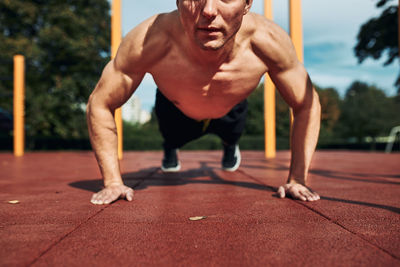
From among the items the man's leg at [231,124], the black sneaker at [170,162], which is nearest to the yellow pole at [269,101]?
the man's leg at [231,124]

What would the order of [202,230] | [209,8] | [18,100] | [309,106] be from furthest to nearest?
1. [18,100]
2. [309,106]
3. [209,8]
4. [202,230]

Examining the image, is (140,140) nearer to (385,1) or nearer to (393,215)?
(385,1)

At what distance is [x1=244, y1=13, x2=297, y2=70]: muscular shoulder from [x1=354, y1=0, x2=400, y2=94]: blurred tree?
1408 centimetres

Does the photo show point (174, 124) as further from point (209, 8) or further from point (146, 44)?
point (209, 8)

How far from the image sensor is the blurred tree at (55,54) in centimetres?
1240

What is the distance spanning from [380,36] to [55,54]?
577 inches

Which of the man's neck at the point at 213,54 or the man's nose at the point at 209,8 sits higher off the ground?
the man's nose at the point at 209,8

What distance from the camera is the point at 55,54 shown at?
13.9 meters

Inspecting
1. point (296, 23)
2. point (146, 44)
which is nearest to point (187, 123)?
point (146, 44)

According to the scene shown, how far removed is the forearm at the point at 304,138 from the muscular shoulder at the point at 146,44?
943 millimetres

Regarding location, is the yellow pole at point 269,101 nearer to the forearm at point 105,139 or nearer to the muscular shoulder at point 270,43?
the muscular shoulder at point 270,43

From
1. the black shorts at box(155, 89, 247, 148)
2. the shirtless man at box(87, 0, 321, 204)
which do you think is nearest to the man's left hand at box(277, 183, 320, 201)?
the shirtless man at box(87, 0, 321, 204)

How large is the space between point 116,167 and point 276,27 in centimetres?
130

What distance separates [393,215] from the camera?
1.50m
